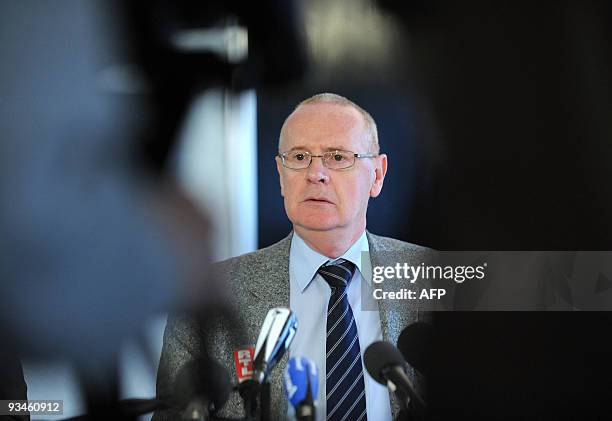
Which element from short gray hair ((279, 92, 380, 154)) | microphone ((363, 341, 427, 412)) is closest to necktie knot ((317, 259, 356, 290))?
microphone ((363, 341, 427, 412))

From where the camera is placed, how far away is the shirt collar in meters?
2.79

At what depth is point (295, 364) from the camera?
201 cm

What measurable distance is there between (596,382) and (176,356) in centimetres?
145

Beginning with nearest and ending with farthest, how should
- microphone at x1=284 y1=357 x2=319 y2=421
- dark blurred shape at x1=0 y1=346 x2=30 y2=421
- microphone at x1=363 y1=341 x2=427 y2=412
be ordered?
microphone at x1=284 y1=357 x2=319 y2=421 → microphone at x1=363 y1=341 x2=427 y2=412 → dark blurred shape at x1=0 y1=346 x2=30 y2=421

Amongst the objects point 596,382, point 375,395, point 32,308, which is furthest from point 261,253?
point 596,382

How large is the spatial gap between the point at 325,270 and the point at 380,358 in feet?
1.46

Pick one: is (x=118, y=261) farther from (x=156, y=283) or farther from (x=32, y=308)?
(x=32, y=308)

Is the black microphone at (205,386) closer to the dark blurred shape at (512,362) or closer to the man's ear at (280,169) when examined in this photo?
the man's ear at (280,169)

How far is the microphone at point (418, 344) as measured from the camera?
2.75m

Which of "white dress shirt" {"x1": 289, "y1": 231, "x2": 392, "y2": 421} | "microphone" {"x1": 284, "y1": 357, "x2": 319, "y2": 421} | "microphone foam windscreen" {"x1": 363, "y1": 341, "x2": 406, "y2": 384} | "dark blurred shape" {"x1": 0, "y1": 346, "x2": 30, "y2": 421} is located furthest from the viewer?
"dark blurred shape" {"x1": 0, "y1": 346, "x2": 30, "y2": 421}

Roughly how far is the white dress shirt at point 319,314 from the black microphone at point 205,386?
0.28 metres
